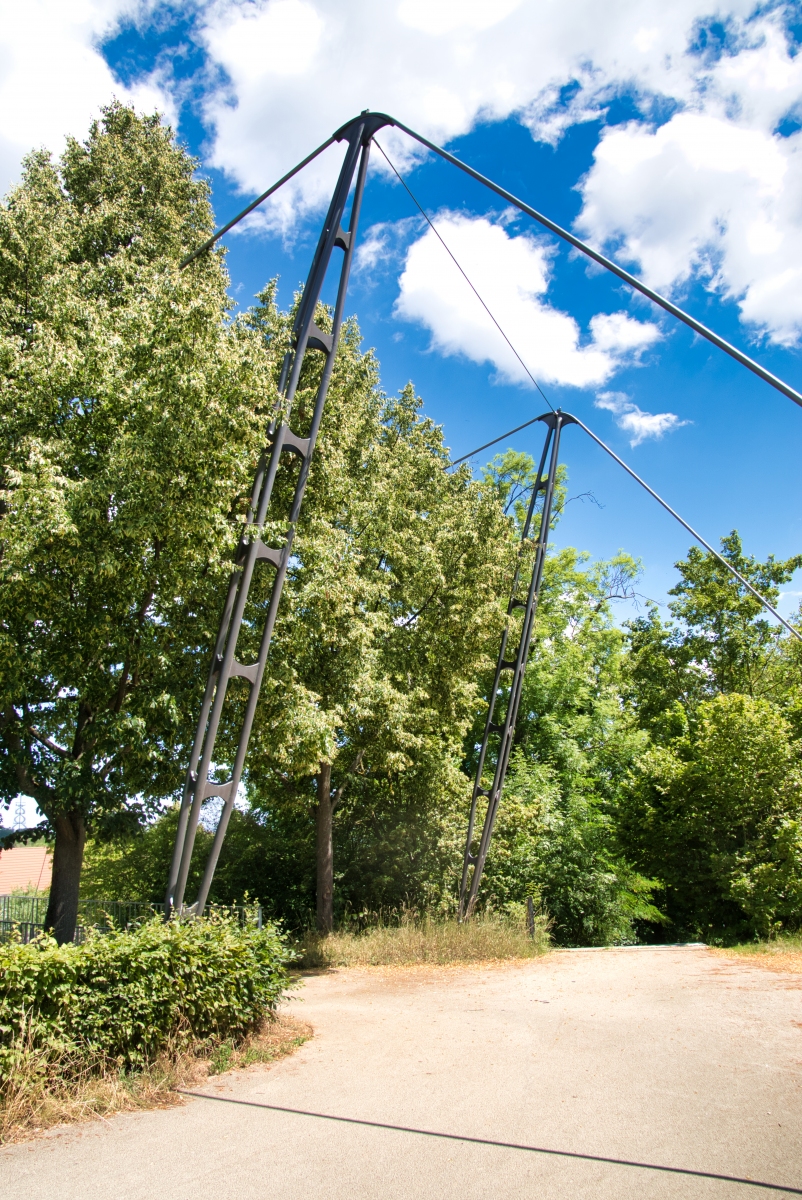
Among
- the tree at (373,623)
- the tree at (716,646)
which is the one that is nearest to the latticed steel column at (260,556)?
the tree at (373,623)

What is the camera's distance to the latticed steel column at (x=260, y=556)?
7.56m

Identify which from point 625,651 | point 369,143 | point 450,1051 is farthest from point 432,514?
point 625,651

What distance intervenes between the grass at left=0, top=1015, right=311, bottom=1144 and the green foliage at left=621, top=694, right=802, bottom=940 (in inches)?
645

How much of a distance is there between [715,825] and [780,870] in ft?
7.51

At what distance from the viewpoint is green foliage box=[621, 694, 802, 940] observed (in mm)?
18359

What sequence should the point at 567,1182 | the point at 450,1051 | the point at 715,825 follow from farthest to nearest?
the point at 715,825, the point at 450,1051, the point at 567,1182

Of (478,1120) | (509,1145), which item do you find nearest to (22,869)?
(478,1120)

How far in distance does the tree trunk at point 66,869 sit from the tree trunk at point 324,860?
→ 220 inches

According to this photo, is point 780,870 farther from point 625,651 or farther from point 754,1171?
point 754,1171

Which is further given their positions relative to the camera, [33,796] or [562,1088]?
[33,796]

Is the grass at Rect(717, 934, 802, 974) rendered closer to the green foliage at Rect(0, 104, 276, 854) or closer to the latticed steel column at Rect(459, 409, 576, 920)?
the latticed steel column at Rect(459, 409, 576, 920)

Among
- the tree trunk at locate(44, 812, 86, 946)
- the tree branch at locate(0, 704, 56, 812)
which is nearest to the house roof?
the tree trunk at locate(44, 812, 86, 946)

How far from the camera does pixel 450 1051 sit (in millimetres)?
6668

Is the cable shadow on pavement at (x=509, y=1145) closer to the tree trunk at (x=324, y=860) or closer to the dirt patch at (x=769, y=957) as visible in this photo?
the dirt patch at (x=769, y=957)
